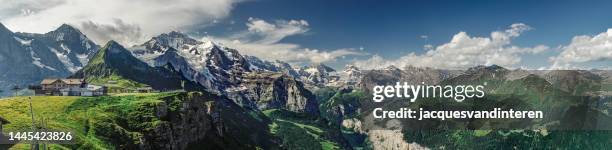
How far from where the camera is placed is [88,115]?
166 metres

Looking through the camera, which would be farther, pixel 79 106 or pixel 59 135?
pixel 79 106

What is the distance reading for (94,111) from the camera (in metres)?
172

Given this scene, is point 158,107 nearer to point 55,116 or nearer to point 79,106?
point 79,106

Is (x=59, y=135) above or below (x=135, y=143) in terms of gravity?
above

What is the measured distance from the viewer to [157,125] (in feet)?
604

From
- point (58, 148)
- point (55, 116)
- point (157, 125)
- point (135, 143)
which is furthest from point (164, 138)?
point (58, 148)

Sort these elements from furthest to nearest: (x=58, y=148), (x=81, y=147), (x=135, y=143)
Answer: (x=135, y=143) < (x=81, y=147) < (x=58, y=148)

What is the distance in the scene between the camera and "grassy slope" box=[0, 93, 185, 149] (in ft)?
474

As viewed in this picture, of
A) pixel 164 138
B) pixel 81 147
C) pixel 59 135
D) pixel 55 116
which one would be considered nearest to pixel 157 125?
pixel 164 138

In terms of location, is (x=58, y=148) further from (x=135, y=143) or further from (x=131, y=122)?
(x=131, y=122)

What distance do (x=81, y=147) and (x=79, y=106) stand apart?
1734 inches

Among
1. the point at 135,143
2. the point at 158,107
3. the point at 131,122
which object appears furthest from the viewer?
the point at 158,107

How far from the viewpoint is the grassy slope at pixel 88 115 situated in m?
144

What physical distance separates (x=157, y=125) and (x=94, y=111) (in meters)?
20.6
